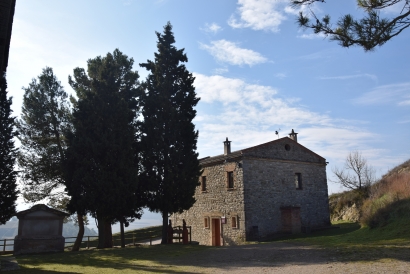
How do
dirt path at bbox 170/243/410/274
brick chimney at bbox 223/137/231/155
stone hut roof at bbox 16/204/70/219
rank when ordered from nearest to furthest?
dirt path at bbox 170/243/410/274
stone hut roof at bbox 16/204/70/219
brick chimney at bbox 223/137/231/155

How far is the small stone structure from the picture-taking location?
16.7 m

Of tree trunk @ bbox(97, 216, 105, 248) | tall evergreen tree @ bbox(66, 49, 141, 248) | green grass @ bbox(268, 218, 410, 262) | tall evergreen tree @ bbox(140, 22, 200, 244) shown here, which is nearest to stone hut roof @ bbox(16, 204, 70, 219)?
tall evergreen tree @ bbox(66, 49, 141, 248)

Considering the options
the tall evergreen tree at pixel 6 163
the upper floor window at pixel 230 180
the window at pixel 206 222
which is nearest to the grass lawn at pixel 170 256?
the tall evergreen tree at pixel 6 163

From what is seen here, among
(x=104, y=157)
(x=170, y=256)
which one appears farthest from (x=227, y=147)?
(x=170, y=256)

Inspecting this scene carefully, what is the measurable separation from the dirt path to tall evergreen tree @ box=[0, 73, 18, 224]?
1236 cm

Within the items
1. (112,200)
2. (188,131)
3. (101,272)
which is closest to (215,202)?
→ (188,131)

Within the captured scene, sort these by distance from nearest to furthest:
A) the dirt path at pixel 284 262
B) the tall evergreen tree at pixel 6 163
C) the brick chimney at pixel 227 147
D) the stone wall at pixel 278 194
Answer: the dirt path at pixel 284 262 → the tall evergreen tree at pixel 6 163 → the stone wall at pixel 278 194 → the brick chimney at pixel 227 147

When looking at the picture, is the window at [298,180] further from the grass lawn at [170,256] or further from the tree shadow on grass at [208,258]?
the tree shadow on grass at [208,258]

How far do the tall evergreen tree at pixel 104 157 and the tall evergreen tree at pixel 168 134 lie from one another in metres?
0.97

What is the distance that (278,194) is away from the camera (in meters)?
24.7

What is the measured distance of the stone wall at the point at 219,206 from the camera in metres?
23.3

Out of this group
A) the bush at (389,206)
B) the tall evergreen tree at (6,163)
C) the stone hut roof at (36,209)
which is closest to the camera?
the bush at (389,206)

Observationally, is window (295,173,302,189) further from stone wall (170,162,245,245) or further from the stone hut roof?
the stone hut roof

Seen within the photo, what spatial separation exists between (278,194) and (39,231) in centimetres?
1581
